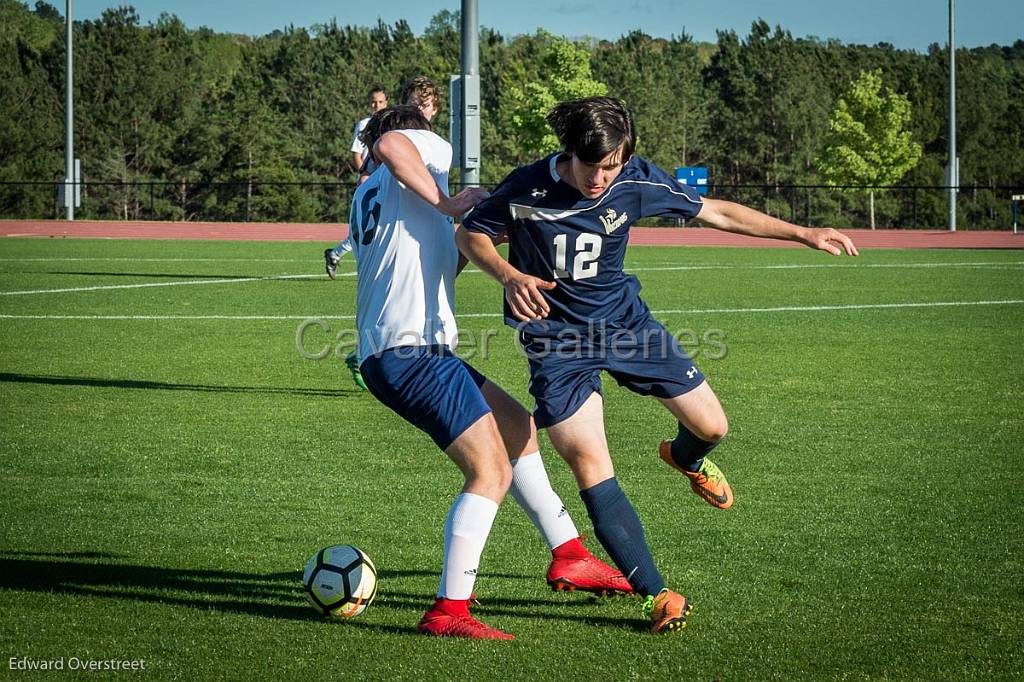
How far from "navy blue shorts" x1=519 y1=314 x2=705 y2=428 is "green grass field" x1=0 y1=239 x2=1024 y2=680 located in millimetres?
809

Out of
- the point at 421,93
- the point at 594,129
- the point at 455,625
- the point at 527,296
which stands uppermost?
the point at 421,93

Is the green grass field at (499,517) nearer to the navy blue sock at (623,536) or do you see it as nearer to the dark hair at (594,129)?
the navy blue sock at (623,536)

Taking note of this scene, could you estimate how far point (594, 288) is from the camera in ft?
15.8

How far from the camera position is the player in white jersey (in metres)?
4.36

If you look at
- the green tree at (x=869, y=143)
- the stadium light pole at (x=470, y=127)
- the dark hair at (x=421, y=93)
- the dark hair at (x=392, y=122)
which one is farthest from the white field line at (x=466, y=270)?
the green tree at (x=869, y=143)

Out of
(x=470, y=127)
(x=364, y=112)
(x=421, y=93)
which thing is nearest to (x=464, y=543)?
(x=421, y=93)

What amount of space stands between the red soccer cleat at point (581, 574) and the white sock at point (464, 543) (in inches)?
23.4

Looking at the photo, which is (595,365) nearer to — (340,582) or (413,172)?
(413,172)

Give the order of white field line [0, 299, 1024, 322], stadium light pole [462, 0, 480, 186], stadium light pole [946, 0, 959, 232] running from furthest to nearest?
1. stadium light pole [946, 0, 959, 232]
2. stadium light pole [462, 0, 480, 186]
3. white field line [0, 299, 1024, 322]

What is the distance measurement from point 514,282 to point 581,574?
1.27 metres

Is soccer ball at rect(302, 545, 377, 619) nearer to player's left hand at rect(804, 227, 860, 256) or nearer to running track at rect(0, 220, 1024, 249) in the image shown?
player's left hand at rect(804, 227, 860, 256)

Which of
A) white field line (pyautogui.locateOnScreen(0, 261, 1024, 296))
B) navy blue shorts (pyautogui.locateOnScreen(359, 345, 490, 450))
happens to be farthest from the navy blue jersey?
white field line (pyautogui.locateOnScreen(0, 261, 1024, 296))

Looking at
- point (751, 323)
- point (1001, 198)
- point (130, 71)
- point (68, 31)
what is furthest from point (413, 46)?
point (751, 323)

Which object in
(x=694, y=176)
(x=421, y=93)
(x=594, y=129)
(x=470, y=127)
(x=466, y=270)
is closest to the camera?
(x=594, y=129)
